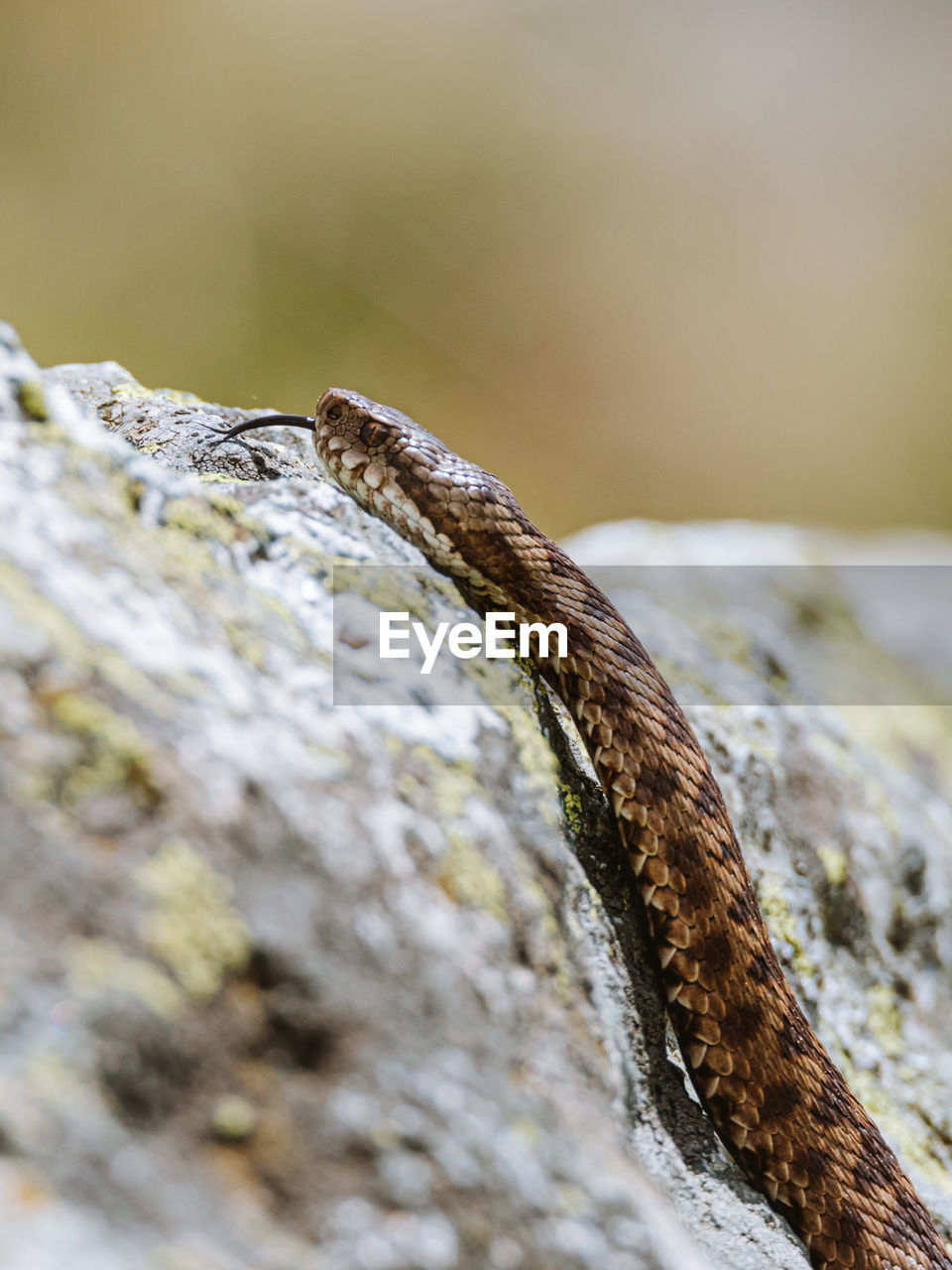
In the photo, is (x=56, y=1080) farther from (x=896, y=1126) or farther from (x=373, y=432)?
(x=896, y=1126)

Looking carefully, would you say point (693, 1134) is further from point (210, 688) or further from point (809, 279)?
Answer: point (809, 279)

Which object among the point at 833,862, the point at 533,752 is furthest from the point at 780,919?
the point at 533,752

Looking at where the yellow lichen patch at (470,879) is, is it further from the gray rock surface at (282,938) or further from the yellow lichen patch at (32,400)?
the yellow lichen patch at (32,400)

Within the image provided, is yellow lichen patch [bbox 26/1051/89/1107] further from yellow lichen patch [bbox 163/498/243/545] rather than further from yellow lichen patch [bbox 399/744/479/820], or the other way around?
yellow lichen patch [bbox 163/498/243/545]

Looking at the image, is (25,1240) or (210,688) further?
(210,688)

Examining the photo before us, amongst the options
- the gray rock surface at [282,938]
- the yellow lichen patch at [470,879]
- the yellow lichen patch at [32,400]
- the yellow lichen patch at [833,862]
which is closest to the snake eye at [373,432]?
the gray rock surface at [282,938]

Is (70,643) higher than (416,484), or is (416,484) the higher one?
(416,484)

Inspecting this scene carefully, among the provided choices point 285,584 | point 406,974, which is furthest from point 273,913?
point 285,584
